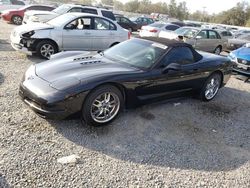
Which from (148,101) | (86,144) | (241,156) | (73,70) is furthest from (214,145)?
(73,70)

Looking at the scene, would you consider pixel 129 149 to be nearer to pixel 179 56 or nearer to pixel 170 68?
pixel 170 68

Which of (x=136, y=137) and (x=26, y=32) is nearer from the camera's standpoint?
(x=136, y=137)

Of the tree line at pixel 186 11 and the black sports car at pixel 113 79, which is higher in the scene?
the tree line at pixel 186 11

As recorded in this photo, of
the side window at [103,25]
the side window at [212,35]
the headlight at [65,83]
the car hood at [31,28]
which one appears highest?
the side window at [103,25]

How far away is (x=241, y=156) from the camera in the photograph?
4.11 m

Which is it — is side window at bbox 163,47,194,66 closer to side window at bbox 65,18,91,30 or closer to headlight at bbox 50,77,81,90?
headlight at bbox 50,77,81,90

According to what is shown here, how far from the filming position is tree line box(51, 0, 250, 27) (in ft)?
183

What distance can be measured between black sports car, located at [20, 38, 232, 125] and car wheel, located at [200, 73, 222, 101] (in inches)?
1.0

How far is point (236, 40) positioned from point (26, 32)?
506 inches

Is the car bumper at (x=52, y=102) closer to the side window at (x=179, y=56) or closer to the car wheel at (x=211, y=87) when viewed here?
the side window at (x=179, y=56)

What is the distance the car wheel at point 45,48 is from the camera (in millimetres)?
7935

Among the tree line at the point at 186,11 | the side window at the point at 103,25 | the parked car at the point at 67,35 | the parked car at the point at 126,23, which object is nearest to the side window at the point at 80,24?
the parked car at the point at 67,35

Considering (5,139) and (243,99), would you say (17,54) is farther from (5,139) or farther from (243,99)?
(243,99)

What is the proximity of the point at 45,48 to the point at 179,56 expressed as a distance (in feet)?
14.8
